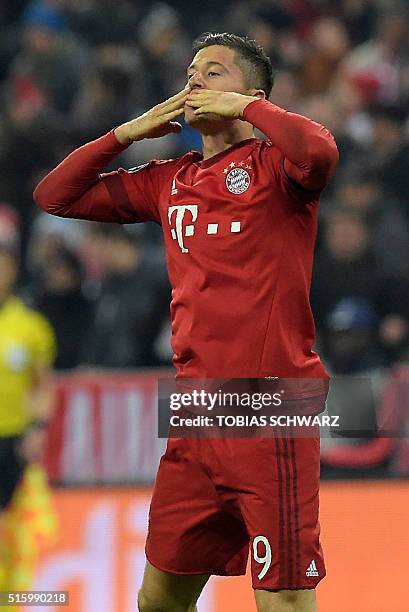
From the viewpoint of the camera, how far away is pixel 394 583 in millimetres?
4930

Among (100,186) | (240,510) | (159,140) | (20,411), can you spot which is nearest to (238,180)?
(100,186)

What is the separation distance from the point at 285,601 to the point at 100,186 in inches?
52.9

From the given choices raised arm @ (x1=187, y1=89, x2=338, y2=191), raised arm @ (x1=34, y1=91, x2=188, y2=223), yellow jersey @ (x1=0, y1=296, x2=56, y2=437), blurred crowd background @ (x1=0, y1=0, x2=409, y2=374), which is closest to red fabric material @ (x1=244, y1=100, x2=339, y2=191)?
raised arm @ (x1=187, y1=89, x2=338, y2=191)

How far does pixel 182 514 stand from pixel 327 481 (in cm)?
252

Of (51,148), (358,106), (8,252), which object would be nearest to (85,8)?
(51,148)

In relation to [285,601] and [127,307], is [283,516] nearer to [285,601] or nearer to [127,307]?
[285,601]

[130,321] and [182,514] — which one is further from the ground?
[130,321]

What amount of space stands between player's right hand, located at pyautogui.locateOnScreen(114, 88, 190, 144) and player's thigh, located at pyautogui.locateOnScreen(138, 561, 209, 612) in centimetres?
121

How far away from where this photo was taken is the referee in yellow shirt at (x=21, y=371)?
580cm

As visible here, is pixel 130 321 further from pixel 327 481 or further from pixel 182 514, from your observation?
pixel 182 514

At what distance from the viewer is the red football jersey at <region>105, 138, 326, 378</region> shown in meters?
3.30

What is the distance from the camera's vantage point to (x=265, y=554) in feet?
10.6

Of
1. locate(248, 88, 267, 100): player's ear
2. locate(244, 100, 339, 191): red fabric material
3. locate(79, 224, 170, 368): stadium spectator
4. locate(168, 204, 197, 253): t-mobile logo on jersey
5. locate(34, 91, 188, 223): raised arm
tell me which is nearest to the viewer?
locate(244, 100, 339, 191): red fabric material

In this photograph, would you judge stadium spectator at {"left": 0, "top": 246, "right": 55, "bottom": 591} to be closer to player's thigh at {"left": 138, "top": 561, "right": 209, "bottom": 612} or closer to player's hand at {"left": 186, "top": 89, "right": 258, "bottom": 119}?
player's thigh at {"left": 138, "top": 561, "right": 209, "bottom": 612}
